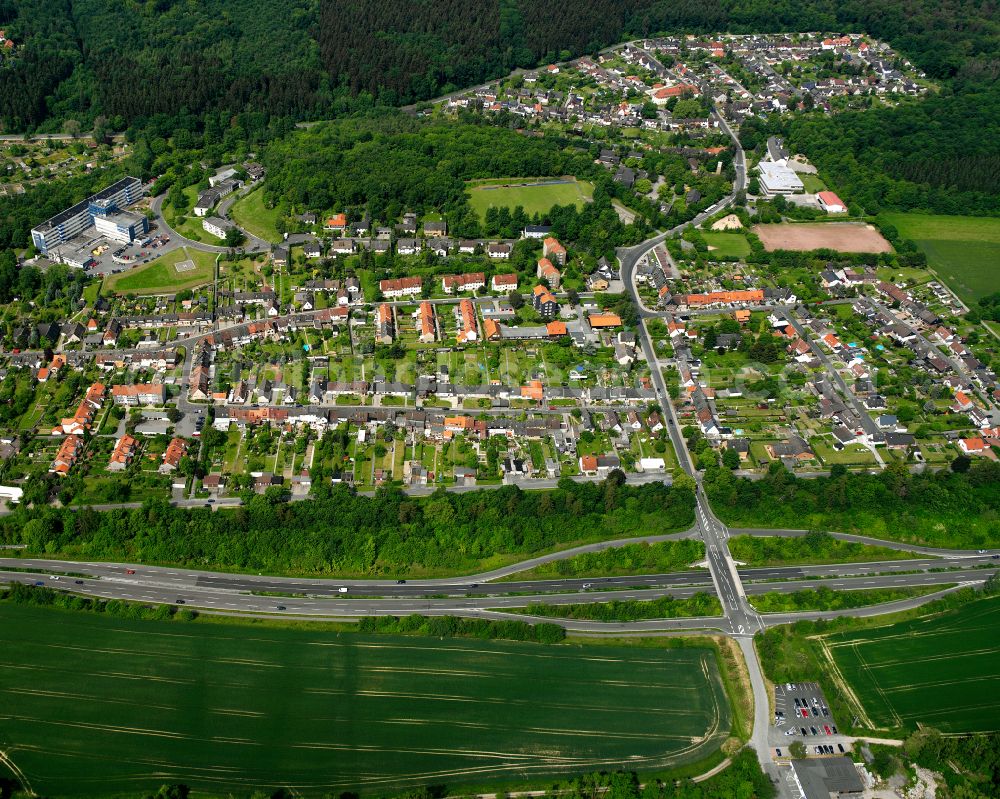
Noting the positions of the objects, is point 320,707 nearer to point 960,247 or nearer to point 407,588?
point 407,588

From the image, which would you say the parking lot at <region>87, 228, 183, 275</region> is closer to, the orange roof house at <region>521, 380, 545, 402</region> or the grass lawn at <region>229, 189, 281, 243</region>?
the grass lawn at <region>229, 189, 281, 243</region>

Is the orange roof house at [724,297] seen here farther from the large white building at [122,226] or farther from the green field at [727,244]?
the large white building at [122,226]

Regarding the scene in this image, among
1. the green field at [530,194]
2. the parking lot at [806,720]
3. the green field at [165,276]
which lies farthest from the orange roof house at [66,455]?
the parking lot at [806,720]

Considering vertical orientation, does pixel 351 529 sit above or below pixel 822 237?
above

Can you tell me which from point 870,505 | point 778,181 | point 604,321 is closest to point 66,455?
point 604,321

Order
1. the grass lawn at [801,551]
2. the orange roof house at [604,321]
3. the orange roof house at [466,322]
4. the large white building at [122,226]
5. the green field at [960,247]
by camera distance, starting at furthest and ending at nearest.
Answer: the green field at [960,247], the large white building at [122,226], the orange roof house at [604,321], the orange roof house at [466,322], the grass lawn at [801,551]

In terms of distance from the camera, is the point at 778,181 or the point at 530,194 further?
the point at 778,181

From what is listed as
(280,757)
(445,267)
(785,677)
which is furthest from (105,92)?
(785,677)
